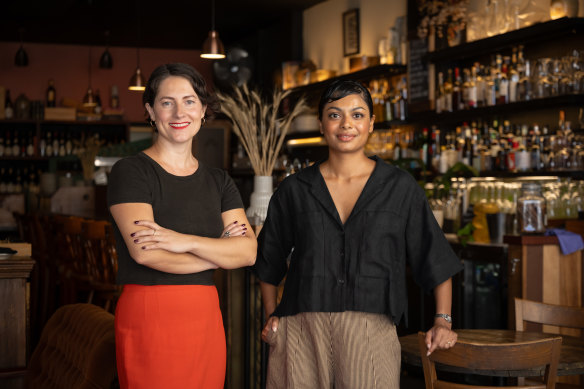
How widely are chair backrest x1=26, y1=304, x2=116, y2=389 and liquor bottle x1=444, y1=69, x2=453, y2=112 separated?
13.7 ft

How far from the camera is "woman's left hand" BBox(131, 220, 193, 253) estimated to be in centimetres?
177

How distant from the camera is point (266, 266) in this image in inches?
86.6

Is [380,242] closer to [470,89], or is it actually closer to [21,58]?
[470,89]

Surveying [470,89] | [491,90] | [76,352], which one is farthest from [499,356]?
[470,89]

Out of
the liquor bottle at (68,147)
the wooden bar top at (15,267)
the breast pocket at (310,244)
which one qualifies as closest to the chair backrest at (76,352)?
the wooden bar top at (15,267)

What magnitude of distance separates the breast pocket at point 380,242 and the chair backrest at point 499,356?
0.26 m

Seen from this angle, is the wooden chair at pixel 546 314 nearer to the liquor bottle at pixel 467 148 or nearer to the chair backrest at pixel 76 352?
the chair backrest at pixel 76 352

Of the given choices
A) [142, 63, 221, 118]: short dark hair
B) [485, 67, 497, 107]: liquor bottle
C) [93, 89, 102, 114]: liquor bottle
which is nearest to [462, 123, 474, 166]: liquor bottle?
[485, 67, 497, 107]: liquor bottle

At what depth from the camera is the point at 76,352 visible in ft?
8.38

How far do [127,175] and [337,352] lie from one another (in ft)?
2.34

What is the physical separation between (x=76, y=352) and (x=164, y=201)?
38.0 inches

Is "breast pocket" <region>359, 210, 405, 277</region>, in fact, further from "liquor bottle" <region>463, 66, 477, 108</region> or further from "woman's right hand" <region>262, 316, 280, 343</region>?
"liquor bottle" <region>463, 66, 477, 108</region>

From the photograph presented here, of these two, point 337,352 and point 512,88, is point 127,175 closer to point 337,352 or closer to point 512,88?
point 337,352

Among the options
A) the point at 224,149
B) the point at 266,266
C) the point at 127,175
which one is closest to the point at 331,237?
the point at 266,266
